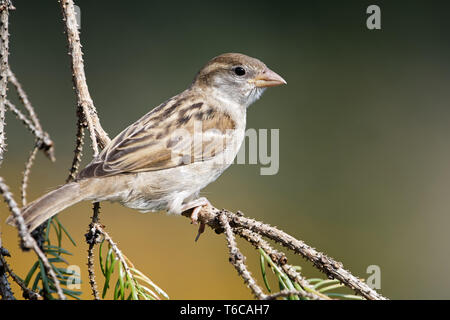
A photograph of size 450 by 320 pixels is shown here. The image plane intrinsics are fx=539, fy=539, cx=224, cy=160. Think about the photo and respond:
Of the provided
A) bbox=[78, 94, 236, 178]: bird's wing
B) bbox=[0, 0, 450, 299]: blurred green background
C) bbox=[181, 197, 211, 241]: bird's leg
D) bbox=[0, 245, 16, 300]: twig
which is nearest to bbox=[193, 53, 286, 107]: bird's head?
bbox=[78, 94, 236, 178]: bird's wing

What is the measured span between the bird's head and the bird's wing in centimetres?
15

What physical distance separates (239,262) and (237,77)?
57.5 inches

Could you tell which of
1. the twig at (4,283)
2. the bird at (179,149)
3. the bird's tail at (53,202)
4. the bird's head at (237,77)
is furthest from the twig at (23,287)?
the bird's head at (237,77)

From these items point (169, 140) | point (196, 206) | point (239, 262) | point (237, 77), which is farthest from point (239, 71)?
point (239, 262)

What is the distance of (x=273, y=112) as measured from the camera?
436cm

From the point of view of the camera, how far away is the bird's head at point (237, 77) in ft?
8.76

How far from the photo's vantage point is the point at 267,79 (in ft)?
8.69

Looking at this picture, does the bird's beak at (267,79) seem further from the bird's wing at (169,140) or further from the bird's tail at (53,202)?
the bird's tail at (53,202)

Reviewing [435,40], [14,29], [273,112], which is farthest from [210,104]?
[435,40]

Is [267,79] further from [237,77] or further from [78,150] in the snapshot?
[78,150]

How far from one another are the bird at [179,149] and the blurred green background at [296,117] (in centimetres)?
114

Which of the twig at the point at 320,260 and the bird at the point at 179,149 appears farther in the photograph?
the bird at the point at 179,149

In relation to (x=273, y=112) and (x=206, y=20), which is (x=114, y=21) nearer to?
(x=206, y=20)
